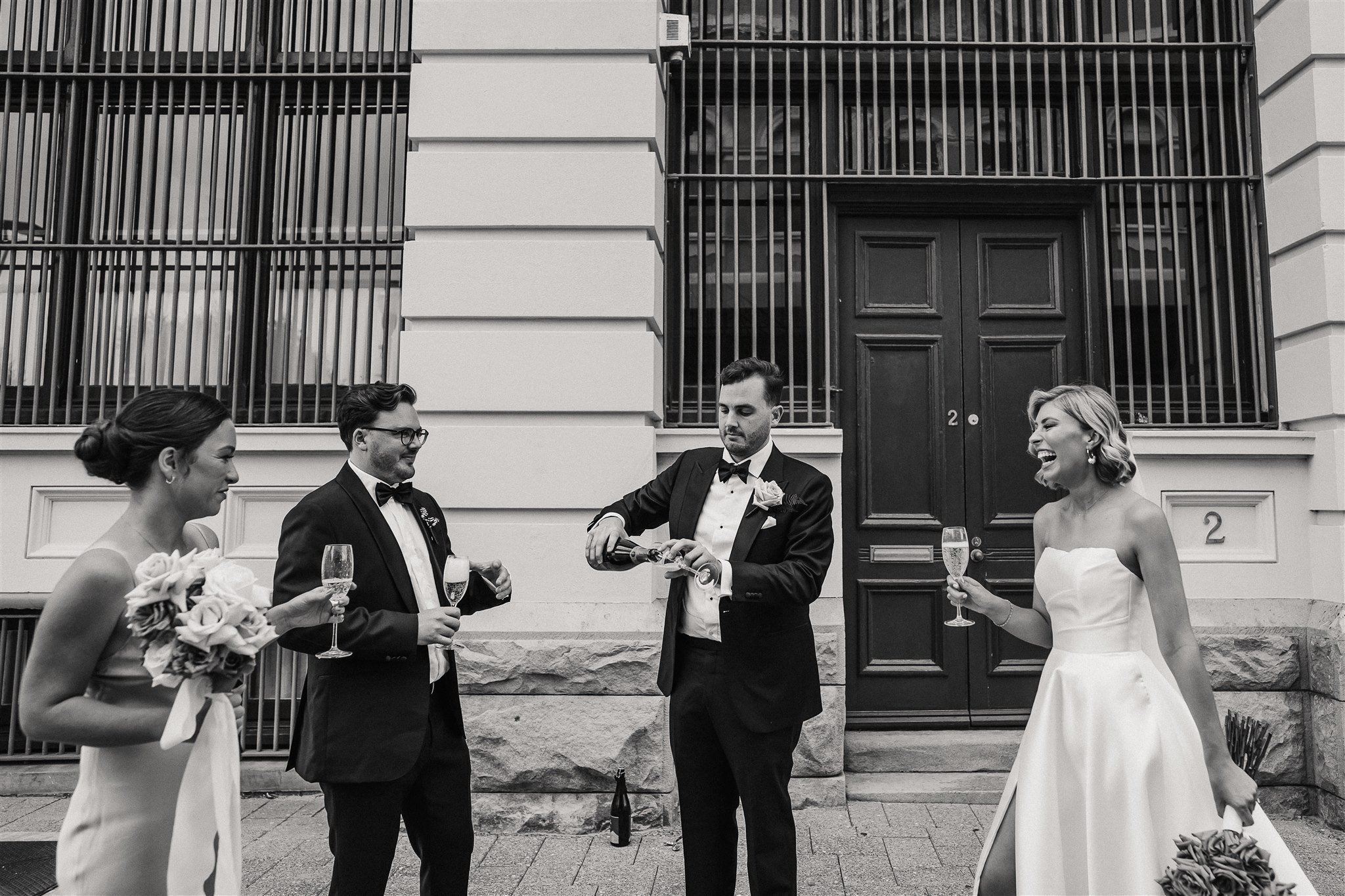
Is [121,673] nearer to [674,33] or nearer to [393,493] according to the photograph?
[393,493]

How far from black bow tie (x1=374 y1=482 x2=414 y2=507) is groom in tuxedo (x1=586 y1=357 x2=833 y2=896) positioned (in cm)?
74

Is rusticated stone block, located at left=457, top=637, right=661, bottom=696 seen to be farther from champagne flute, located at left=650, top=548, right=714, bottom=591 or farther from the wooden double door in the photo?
champagne flute, located at left=650, top=548, right=714, bottom=591

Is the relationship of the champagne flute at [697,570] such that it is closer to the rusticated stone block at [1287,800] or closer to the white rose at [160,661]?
the white rose at [160,661]

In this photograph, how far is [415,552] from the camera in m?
→ 3.76

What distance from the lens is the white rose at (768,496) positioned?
383 cm

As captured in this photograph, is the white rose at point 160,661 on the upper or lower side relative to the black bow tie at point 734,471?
lower

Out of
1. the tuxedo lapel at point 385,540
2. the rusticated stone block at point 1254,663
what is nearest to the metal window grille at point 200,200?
the tuxedo lapel at point 385,540

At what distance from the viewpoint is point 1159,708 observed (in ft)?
11.0

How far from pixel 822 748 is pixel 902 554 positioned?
4.82ft

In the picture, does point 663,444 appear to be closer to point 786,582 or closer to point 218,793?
point 786,582

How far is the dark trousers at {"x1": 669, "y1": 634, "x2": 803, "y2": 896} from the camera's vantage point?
148 inches

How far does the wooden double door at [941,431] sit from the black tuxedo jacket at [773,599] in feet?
A: 8.74

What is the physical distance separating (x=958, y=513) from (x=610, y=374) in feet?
8.56

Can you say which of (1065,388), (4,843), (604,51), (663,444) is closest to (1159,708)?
(1065,388)
